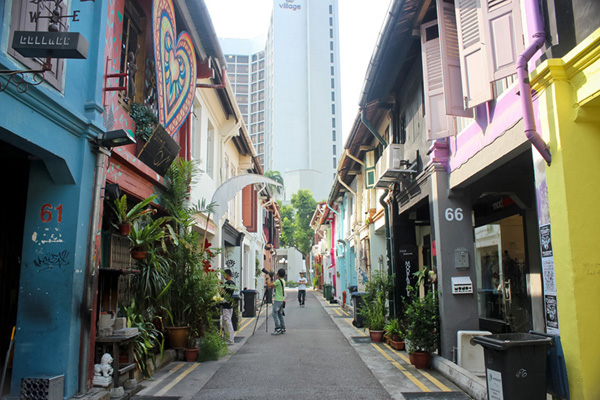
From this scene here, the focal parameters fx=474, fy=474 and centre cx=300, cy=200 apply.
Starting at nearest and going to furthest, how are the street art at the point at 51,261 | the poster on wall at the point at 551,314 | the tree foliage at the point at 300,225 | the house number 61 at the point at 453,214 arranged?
the poster on wall at the point at 551,314 < the street art at the point at 51,261 < the house number 61 at the point at 453,214 < the tree foliage at the point at 300,225

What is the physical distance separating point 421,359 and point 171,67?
632cm

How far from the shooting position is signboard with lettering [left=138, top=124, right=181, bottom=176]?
7914 millimetres

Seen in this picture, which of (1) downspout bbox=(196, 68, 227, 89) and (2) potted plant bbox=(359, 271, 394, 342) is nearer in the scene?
(1) downspout bbox=(196, 68, 227, 89)

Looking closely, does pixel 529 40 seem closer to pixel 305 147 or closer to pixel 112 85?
pixel 112 85

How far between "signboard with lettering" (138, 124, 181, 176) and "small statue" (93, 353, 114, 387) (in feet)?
10.9

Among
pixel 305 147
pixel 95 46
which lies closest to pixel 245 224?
pixel 95 46

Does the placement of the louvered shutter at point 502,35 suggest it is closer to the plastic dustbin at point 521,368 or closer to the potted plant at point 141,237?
the plastic dustbin at point 521,368

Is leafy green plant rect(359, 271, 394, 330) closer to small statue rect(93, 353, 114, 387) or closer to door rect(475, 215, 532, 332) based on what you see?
door rect(475, 215, 532, 332)

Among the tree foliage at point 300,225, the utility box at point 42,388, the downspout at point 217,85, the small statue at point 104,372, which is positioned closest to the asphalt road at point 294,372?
the small statue at point 104,372

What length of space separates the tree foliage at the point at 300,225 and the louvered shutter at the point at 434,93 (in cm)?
4506

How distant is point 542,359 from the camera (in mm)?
4703

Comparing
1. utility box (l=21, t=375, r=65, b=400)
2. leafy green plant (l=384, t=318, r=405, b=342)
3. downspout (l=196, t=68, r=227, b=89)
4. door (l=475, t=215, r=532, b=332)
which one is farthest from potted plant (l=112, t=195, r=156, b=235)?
door (l=475, t=215, r=532, b=332)

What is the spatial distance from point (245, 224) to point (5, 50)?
52.9 ft

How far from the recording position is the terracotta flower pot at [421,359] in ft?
26.0
